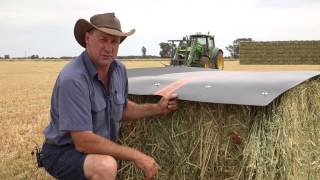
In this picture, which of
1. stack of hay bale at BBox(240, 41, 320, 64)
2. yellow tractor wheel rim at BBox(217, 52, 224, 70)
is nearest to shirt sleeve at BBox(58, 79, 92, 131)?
yellow tractor wheel rim at BBox(217, 52, 224, 70)

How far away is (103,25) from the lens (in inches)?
132

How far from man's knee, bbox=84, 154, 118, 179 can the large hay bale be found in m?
0.75

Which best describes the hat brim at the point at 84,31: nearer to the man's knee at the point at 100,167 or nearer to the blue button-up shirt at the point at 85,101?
the blue button-up shirt at the point at 85,101

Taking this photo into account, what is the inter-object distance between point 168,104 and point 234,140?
544 mm

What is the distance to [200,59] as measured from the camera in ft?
63.5

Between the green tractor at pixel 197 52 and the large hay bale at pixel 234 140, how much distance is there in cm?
1452

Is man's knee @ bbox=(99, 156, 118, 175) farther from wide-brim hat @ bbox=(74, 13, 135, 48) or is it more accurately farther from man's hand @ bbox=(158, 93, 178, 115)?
wide-brim hat @ bbox=(74, 13, 135, 48)

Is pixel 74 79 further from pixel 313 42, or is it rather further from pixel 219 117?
pixel 313 42

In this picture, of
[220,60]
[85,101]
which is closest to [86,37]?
[85,101]

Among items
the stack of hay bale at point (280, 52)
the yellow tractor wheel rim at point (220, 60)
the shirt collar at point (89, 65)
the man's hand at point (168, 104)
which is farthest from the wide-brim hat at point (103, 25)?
the stack of hay bale at point (280, 52)

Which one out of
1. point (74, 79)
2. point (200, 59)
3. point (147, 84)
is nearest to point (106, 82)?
point (74, 79)

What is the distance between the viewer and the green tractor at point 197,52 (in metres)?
19.1

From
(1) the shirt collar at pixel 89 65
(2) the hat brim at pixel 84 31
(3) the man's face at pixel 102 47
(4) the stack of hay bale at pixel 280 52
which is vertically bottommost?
(4) the stack of hay bale at pixel 280 52

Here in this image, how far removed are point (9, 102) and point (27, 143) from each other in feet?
18.1
